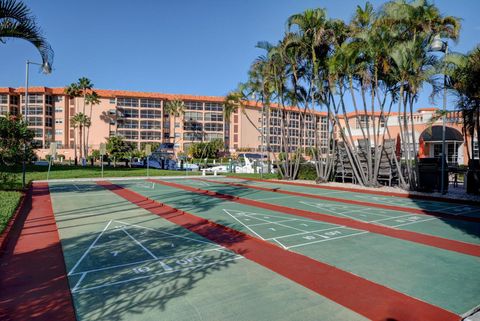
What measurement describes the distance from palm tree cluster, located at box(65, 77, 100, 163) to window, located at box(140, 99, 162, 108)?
11037mm

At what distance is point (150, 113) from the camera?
83500mm

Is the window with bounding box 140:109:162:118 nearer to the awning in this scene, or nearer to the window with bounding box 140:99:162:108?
the window with bounding box 140:99:162:108

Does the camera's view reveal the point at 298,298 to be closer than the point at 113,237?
Yes

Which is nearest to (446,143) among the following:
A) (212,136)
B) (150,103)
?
(212,136)

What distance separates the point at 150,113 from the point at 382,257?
270ft

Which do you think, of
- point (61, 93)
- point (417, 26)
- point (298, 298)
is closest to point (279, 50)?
point (417, 26)

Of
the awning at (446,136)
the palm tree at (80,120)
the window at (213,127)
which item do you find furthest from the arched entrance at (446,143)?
the palm tree at (80,120)

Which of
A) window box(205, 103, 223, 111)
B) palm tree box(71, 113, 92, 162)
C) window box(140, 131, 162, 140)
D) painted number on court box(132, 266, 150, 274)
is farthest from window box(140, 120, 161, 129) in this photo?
painted number on court box(132, 266, 150, 274)

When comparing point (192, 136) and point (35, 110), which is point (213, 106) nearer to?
point (192, 136)

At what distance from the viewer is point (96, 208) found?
1325cm

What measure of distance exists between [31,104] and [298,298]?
3641 inches

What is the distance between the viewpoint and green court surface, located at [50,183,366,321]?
4.41 m

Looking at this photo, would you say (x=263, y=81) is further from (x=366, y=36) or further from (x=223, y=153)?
(x=223, y=153)

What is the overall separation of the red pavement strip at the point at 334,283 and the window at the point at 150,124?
78.3 meters
